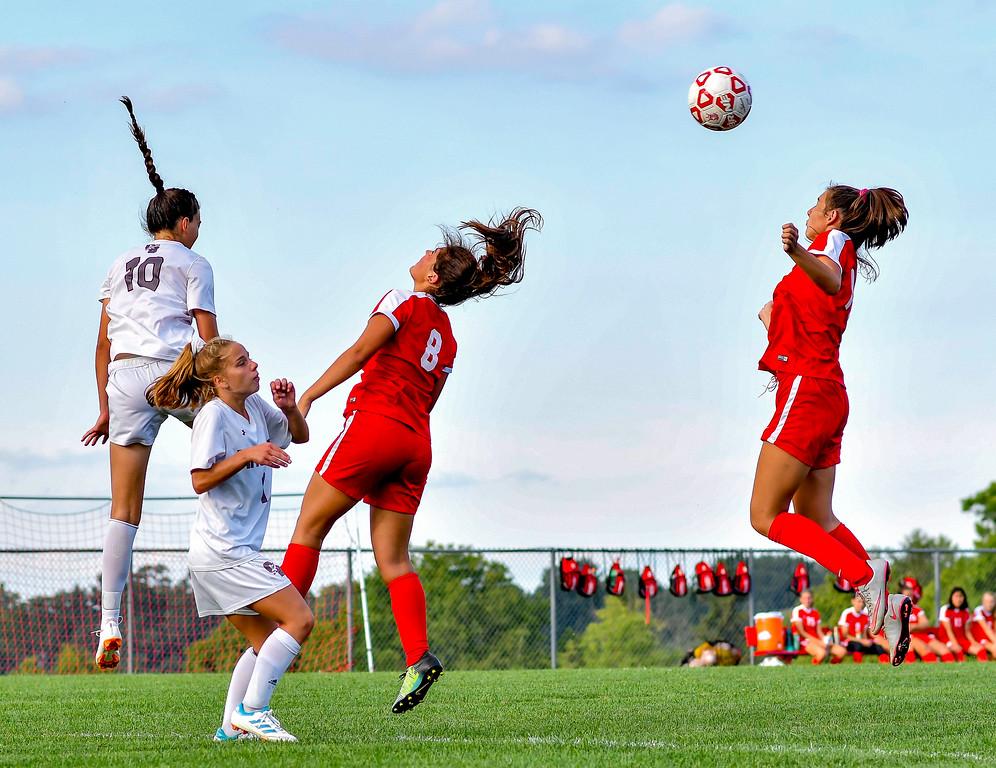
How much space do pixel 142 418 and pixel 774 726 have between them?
329 cm

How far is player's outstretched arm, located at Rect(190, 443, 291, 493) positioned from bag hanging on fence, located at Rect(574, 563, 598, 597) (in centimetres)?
1328

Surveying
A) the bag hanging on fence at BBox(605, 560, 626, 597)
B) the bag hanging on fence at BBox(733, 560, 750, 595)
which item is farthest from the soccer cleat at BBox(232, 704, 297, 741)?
the bag hanging on fence at BBox(733, 560, 750, 595)

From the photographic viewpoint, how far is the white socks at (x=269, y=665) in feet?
16.2

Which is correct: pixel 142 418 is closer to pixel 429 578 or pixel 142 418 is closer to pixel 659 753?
pixel 659 753

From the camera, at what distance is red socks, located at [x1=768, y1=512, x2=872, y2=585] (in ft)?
19.1

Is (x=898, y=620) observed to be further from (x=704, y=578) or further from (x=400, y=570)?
(x=704, y=578)

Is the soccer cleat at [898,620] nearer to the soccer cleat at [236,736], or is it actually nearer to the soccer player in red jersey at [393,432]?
the soccer player in red jersey at [393,432]

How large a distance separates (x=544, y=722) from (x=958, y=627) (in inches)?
A: 526

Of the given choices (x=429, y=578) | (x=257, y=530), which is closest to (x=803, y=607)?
(x=257, y=530)

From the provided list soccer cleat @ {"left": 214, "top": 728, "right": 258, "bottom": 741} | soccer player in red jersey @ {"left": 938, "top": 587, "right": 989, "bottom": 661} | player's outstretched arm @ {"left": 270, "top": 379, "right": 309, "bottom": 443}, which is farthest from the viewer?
soccer player in red jersey @ {"left": 938, "top": 587, "right": 989, "bottom": 661}

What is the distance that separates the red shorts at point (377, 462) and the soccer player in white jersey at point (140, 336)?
1033 millimetres

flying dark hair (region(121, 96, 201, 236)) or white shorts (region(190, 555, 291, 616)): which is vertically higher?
flying dark hair (region(121, 96, 201, 236))

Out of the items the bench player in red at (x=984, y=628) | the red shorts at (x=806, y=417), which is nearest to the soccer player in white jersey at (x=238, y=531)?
the red shorts at (x=806, y=417)

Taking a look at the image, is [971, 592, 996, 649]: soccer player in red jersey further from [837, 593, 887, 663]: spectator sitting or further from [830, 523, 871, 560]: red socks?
[830, 523, 871, 560]: red socks
